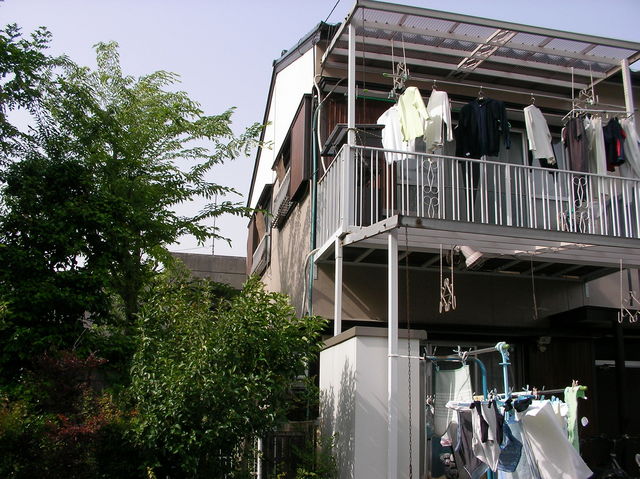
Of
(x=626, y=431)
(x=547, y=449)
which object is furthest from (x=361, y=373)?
(x=626, y=431)

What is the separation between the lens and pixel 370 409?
651 cm

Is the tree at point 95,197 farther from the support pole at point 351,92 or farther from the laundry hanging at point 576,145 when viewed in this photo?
the laundry hanging at point 576,145

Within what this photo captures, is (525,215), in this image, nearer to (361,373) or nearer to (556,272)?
(556,272)

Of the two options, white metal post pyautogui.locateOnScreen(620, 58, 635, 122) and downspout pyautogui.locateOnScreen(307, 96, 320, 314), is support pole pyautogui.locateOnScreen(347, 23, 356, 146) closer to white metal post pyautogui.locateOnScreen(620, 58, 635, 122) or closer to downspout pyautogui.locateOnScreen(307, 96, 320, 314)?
downspout pyautogui.locateOnScreen(307, 96, 320, 314)

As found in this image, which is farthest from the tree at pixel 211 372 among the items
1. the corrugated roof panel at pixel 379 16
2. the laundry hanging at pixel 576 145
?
the laundry hanging at pixel 576 145

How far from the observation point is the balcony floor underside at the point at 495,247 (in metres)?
7.24

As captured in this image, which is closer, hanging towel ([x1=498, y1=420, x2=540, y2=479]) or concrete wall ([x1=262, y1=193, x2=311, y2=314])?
hanging towel ([x1=498, y1=420, x2=540, y2=479])

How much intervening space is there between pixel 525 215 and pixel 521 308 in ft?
4.62

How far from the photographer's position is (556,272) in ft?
32.1

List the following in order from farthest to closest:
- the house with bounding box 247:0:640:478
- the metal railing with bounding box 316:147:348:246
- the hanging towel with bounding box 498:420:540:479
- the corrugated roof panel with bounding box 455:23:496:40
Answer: the corrugated roof panel with bounding box 455:23:496:40
the metal railing with bounding box 316:147:348:246
the house with bounding box 247:0:640:478
the hanging towel with bounding box 498:420:540:479

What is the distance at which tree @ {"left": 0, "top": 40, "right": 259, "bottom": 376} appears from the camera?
7836 mm

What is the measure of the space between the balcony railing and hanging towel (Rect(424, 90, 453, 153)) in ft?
0.79

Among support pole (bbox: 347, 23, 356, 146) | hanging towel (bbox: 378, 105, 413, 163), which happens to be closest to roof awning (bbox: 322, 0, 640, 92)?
support pole (bbox: 347, 23, 356, 146)

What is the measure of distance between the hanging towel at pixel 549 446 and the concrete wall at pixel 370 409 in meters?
1.15
